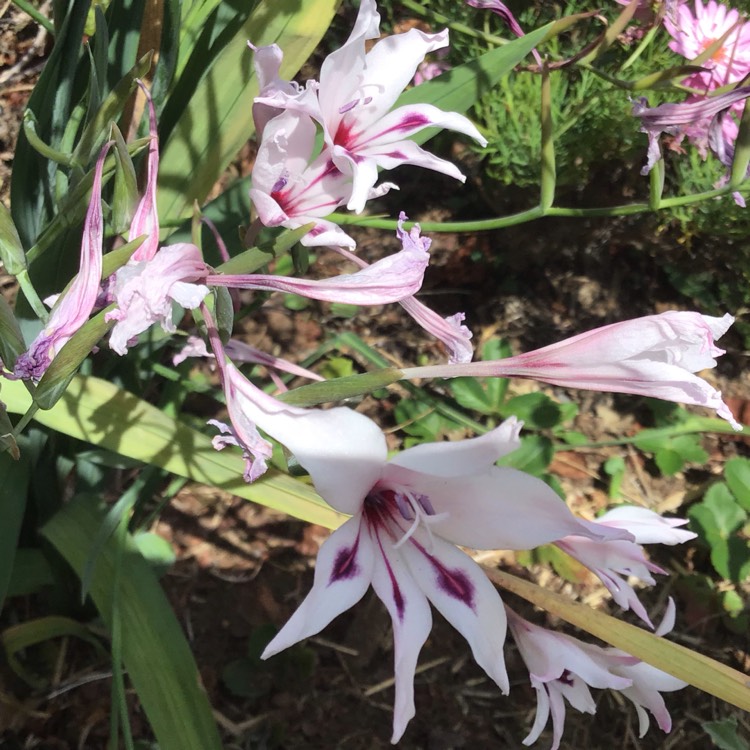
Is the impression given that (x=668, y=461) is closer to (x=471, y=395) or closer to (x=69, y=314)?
(x=471, y=395)

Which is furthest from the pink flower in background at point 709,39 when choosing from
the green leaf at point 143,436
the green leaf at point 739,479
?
the green leaf at point 143,436

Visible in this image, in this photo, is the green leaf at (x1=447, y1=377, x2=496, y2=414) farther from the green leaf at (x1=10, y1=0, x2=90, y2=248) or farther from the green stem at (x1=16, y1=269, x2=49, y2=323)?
the green stem at (x1=16, y1=269, x2=49, y2=323)

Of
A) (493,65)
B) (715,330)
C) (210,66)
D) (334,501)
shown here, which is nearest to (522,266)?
(493,65)

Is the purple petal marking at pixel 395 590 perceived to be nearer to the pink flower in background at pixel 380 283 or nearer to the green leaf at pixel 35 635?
the pink flower in background at pixel 380 283

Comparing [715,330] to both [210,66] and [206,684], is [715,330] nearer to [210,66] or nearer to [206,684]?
[210,66]

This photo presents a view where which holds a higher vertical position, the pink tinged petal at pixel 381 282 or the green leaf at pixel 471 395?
the pink tinged petal at pixel 381 282

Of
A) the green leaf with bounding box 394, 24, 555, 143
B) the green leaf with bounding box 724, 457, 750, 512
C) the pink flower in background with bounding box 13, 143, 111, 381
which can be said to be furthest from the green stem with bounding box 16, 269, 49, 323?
the green leaf with bounding box 724, 457, 750, 512
